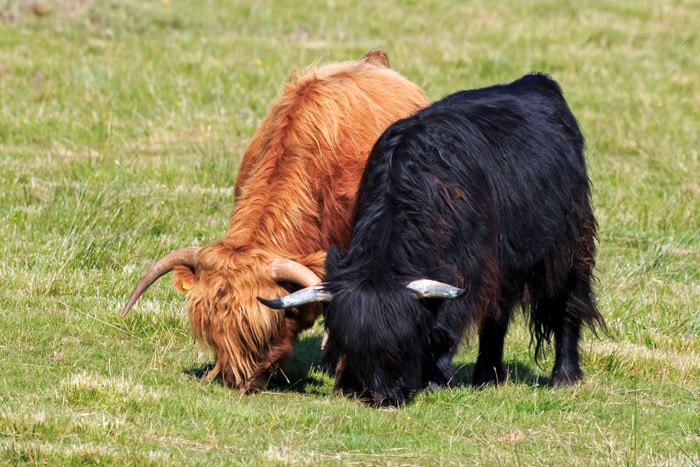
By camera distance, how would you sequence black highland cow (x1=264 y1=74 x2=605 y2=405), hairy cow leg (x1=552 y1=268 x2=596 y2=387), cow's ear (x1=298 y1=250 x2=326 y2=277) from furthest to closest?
hairy cow leg (x1=552 y1=268 x2=596 y2=387) < cow's ear (x1=298 y1=250 x2=326 y2=277) < black highland cow (x1=264 y1=74 x2=605 y2=405)

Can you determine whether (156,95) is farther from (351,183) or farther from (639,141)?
(351,183)

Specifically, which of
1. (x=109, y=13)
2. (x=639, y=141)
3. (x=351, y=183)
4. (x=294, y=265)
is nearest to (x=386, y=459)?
(x=294, y=265)

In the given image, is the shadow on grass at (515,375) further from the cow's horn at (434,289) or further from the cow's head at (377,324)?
the cow's horn at (434,289)

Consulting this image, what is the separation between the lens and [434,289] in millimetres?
5680

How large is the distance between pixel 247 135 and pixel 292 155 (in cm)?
654

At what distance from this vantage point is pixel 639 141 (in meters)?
14.0

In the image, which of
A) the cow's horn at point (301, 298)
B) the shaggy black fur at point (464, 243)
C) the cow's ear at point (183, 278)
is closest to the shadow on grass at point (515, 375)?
the shaggy black fur at point (464, 243)

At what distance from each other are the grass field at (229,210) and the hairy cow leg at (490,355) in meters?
0.31

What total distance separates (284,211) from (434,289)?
4.77ft

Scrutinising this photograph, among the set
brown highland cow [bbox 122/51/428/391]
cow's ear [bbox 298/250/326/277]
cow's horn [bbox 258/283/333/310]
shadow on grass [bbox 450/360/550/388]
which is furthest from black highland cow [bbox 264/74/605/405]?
brown highland cow [bbox 122/51/428/391]

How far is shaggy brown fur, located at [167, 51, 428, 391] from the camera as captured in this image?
20.4ft

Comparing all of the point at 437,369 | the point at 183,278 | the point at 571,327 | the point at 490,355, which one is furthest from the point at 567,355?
the point at 183,278

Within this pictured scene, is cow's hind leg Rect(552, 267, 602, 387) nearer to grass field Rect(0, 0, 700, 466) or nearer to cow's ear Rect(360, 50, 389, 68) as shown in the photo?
grass field Rect(0, 0, 700, 466)

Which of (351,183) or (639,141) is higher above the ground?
(351,183)
